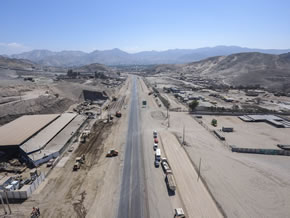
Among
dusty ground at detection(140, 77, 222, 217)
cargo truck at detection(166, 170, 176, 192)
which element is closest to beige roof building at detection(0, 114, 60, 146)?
dusty ground at detection(140, 77, 222, 217)

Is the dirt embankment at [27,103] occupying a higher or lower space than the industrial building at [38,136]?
higher

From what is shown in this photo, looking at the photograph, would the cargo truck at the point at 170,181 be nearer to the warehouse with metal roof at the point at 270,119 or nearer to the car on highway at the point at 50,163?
the car on highway at the point at 50,163

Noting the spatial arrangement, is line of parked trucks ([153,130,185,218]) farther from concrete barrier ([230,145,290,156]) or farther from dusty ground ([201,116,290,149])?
dusty ground ([201,116,290,149])

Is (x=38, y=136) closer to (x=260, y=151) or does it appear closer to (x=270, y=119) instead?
(x=260, y=151)

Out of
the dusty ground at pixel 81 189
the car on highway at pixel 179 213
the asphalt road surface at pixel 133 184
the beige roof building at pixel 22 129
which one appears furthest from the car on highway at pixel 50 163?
the car on highway at pixel 179 213

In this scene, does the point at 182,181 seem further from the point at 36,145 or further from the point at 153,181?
the point at 36,145
